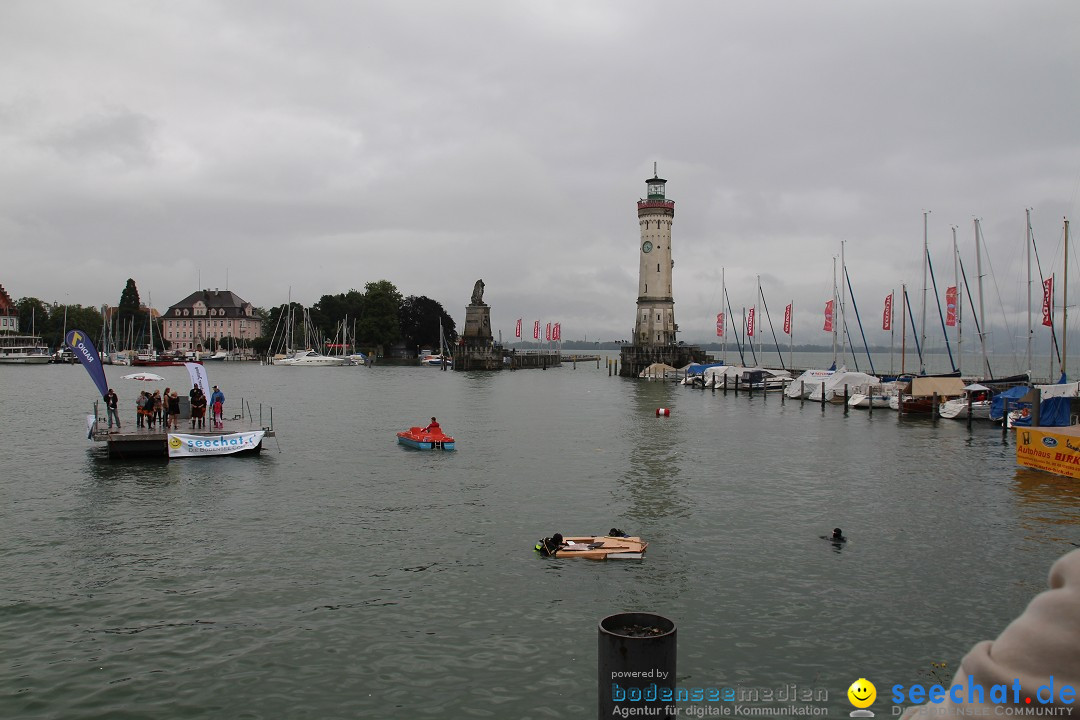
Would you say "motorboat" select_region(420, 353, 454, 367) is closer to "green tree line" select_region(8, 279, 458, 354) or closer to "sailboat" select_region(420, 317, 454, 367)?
"sailboat" select_region(420, 317, 454, 367)

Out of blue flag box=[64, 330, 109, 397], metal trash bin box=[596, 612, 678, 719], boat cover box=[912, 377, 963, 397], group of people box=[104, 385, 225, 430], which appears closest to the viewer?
metal trash bin box=[596, 612, 678, 719]

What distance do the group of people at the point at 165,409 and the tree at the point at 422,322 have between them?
149 metres

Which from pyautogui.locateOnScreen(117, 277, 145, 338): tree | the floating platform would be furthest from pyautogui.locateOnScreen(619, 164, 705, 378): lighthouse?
pyautogui.locateOnScreen(117, 277, 145, 338): tree

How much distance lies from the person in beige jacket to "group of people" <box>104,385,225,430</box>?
3588cm

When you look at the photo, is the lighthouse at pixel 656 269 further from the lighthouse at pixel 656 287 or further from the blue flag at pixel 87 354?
the blue flag at pixel 87 354

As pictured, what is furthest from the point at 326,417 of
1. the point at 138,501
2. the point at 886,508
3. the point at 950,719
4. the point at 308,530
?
the point at 950,719

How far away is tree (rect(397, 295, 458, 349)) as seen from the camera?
18750cm

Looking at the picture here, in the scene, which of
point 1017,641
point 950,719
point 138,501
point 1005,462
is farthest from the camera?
point 1005,462

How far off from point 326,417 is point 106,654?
136ft

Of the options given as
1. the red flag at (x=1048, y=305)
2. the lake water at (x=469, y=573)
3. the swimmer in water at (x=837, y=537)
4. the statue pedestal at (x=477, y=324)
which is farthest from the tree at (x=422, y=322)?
the swimmer in water at (x=837, y=537)

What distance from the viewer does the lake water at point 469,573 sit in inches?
480

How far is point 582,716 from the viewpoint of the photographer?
11.1 m

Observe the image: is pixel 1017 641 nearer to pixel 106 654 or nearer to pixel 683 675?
pixel 683 675

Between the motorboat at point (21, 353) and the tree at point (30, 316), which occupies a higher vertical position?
the tree at point (30, 316)
